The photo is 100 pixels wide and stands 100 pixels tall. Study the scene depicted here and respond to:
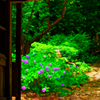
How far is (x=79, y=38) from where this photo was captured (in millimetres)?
11234

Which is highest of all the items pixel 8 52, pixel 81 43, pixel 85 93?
pixel 81 43

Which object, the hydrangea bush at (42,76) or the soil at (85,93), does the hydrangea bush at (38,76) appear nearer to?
the hydrangea bush at (42,76)

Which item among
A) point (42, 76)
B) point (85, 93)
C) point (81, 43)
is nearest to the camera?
point (42, 76)

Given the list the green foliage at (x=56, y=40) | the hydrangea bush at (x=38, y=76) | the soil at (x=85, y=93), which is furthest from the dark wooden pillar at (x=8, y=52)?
the green foliage at (x=56, y=40)

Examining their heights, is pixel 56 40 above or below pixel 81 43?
above

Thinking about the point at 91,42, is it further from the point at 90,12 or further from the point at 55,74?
the point at 55,74

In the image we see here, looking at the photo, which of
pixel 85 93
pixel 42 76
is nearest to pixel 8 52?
pixel 42 76

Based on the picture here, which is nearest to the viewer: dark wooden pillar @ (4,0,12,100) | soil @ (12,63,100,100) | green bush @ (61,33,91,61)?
dark wooden pillar @ (4,0,12,100)

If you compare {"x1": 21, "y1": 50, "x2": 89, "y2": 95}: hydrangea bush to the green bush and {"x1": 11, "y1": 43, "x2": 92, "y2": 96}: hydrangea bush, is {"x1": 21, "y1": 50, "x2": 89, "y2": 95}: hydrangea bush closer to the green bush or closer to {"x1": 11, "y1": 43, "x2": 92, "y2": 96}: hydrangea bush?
{"x1": 11, "y1": 43, "x2": 92, "y2": 96}: hydrangea bush

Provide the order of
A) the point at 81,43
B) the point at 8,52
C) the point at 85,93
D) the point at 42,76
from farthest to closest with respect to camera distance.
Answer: the point at 81,43 → the point at 85,93 → the point at 42,76 → the point at 8,52

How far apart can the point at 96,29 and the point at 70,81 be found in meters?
7.09

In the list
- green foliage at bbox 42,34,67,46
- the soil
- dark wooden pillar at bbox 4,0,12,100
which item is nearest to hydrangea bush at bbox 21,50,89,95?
the soil

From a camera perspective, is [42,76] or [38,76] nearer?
[38,76]

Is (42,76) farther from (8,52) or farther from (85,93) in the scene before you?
(8,52)
